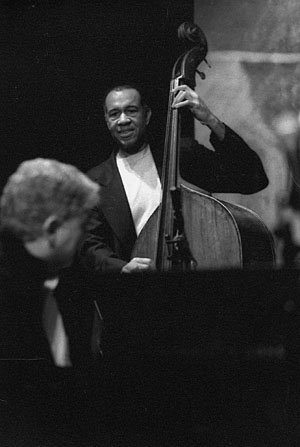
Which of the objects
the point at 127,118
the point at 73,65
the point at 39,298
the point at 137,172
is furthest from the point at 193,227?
the point at 73,65

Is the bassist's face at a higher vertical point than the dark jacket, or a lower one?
higher

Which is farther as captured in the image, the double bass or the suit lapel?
the suit lapel

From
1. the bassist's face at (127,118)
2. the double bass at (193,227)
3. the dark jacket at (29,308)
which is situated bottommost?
the dark jacket at (29,308)

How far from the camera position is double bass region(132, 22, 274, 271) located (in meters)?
2.61

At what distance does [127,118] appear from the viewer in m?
2.87

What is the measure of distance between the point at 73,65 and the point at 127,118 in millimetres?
355

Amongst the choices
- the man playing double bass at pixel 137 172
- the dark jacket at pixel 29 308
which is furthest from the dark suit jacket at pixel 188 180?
the dark jacket at pixel 29 308

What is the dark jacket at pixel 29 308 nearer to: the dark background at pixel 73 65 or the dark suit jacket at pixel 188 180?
the dark suit jacket at pixel 188 180

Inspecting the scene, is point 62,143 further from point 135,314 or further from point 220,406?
point 220,406

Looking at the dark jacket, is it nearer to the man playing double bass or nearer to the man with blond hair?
the man with blond hair

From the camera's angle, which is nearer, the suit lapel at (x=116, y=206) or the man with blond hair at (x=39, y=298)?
the suit lapel at (x=116, y=206)

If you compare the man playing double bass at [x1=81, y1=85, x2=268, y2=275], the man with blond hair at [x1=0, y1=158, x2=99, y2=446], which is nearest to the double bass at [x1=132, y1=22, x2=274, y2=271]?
the man playing double bass at [x1=81, y1=85, x2=268, y2=275]

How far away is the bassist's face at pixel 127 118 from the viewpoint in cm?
284

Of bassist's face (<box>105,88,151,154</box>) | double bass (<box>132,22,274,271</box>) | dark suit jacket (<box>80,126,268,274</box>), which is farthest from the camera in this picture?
bassist's face (<box>105,88,151,154</box>)
